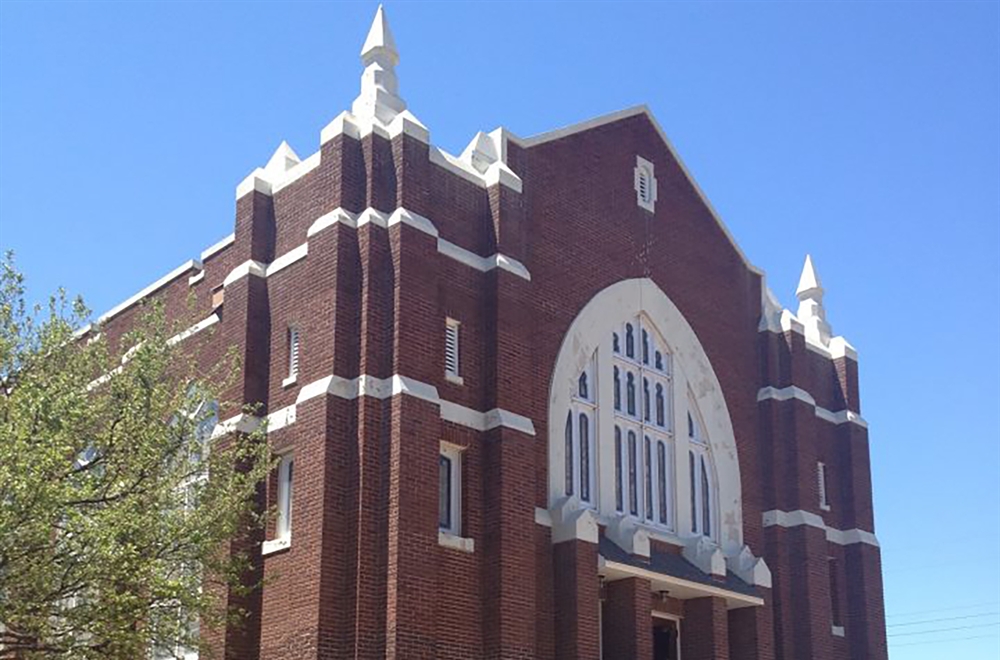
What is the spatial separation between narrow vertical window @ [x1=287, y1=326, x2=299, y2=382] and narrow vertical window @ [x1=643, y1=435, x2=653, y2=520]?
7820 millimetres

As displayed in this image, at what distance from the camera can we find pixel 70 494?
1739 cm

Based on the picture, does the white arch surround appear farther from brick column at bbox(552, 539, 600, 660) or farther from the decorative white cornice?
the decorative white cornice

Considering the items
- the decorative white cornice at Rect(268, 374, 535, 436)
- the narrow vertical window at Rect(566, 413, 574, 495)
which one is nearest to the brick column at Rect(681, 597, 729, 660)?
the narrow vertical window at Rect(566, 413, 574, 495)

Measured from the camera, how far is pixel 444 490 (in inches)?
952

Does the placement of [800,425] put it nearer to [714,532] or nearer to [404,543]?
[714,532]

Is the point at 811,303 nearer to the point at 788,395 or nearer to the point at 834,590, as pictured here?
the point at 788,395

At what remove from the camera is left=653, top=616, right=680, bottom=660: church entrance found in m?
28.1

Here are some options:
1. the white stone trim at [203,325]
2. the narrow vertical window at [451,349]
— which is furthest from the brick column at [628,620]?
the white stone trim at [203,325]

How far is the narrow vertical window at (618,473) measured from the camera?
27.8 metres

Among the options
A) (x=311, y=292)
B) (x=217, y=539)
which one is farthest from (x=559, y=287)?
(x=217, y=539)

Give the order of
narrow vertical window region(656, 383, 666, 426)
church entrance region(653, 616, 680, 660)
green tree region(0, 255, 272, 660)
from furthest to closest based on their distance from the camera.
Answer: narrow vertical window region(656, 383, 666, 426) → church entrance region(653, 616, 680, 660) → green tree region(0, 255, 272, 660)

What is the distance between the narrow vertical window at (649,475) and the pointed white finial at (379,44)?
29.6 ft

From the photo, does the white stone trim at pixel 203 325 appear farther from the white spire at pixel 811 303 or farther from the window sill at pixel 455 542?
the white spire at pixel 811 303

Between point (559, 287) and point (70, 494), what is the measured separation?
41.0 feet
